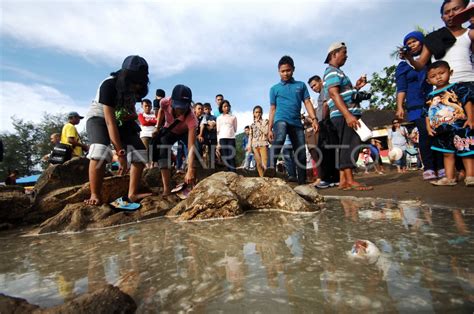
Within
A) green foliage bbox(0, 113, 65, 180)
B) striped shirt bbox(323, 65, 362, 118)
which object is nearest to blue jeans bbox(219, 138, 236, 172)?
striped shirt bbox(323, 65, 362, 118)

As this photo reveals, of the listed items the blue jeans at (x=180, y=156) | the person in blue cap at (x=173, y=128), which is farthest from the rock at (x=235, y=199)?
the blue jeans at (x=180, y=156)

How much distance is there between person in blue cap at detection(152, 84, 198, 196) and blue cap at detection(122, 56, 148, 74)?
51 cm

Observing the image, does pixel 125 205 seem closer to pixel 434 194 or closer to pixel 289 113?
pixel 289 113

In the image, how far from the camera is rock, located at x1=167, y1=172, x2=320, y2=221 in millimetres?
2586

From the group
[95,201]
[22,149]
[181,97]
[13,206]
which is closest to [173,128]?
[181,97]

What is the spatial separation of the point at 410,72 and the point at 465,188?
189 centimetres

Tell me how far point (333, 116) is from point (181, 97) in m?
2.14

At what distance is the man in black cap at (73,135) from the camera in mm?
5434

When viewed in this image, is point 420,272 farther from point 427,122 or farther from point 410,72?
point 410,72

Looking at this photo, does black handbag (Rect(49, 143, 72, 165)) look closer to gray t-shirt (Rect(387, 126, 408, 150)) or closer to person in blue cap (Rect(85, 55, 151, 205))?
person in blue cap (Rect(85, 55, 151, 205))

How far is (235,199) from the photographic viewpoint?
2.66 metres

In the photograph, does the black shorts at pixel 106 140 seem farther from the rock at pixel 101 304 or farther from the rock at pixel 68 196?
the rock at pixel 101 304

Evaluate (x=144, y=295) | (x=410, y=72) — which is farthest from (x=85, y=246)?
(x=410, y=72)

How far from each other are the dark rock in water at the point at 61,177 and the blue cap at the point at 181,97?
81.4 inches
